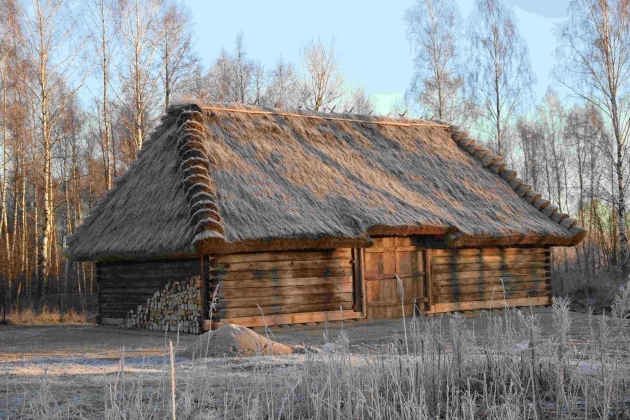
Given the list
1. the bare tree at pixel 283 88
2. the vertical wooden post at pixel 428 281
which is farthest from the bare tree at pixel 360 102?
the vertical wooden post at pixel 428 281

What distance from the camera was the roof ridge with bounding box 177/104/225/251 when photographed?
12.1 meters

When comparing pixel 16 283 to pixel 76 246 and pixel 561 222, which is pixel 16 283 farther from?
pixel 561 222

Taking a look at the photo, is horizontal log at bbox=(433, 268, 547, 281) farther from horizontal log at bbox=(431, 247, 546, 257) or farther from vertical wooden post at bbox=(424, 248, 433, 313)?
horizontal log at bbox=(431, 247, 546, 257)

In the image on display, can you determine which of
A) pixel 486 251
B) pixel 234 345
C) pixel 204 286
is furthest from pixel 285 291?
pixel 486 251

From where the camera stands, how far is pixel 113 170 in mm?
30734

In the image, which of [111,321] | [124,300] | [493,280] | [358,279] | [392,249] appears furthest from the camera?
[493,280]

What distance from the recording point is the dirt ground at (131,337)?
34.8 feet

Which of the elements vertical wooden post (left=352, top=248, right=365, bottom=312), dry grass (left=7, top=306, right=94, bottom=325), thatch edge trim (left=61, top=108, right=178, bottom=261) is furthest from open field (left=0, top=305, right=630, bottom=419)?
dry grass (left=7, top=306, right=94, bottom=325)

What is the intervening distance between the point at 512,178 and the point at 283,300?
A: 8.44 m

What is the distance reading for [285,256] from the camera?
1377cm

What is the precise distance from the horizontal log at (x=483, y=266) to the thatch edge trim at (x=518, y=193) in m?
0.65

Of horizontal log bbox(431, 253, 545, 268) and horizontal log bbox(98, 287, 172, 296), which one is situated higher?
horizontal log bbox(431, 253, 545, 268)

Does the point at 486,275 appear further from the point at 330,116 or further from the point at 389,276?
the point at 330,116

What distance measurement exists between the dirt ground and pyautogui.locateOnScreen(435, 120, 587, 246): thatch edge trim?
172 centimetres
